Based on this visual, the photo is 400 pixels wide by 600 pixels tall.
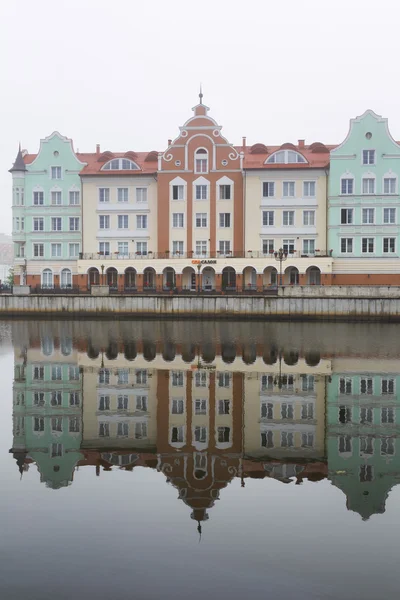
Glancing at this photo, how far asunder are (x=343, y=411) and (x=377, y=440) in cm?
355

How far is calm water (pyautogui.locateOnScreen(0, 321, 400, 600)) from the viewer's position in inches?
356

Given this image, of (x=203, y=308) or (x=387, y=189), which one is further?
(x=387, y=189)

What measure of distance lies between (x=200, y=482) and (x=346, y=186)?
5894 cm

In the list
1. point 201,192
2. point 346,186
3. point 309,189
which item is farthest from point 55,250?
point 346,186

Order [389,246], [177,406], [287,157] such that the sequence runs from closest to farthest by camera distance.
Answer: [177,406] < [389,246] < [287,157]

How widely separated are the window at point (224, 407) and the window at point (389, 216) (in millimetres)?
50948

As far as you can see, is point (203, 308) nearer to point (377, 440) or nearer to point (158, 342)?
point (158, 342)

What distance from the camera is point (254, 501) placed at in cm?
1191

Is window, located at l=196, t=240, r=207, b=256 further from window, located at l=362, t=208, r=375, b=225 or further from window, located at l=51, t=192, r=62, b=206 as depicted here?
window, located at l=51, t=192, r=62, b=206

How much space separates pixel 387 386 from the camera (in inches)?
948

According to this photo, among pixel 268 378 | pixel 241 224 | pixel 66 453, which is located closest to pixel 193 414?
pixel 66 453

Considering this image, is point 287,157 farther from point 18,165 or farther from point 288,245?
point 18,165

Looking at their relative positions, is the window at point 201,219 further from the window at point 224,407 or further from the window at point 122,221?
the window at point 224,407

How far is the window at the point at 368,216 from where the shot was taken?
66.6 meters
